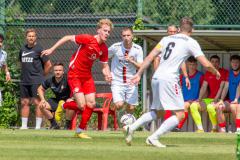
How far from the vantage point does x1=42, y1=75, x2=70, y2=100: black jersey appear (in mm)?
20953

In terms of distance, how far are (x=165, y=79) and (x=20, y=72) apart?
32.2 ft

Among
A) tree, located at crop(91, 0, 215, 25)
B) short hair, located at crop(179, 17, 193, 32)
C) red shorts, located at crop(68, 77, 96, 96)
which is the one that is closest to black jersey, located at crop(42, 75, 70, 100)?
tree, located at crop(91, 0, 215, 25)

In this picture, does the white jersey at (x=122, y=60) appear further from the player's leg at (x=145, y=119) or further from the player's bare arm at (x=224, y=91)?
the player's leg at (x=145, y=119)

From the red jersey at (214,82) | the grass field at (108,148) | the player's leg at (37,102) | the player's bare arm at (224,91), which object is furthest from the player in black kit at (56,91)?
the grass field at (108,148)

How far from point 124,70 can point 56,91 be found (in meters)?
1.91

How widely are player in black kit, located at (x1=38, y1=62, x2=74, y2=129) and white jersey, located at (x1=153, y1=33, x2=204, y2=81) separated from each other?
712 cm

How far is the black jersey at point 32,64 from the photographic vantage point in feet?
70.2

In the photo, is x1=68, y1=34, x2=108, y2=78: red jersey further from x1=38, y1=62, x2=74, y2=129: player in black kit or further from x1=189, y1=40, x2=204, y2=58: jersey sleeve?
x1=38, y1=62, x2=74, y2=129: player in black kit

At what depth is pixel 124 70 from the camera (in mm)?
20109

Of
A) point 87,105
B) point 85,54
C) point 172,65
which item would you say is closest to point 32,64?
point 85,54

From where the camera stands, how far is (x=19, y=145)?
1405 cm

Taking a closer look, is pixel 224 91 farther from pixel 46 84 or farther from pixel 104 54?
pixel 104 54

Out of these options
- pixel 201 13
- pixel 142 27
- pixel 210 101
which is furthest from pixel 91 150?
pixel 201 13

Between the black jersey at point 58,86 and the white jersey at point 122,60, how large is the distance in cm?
143
